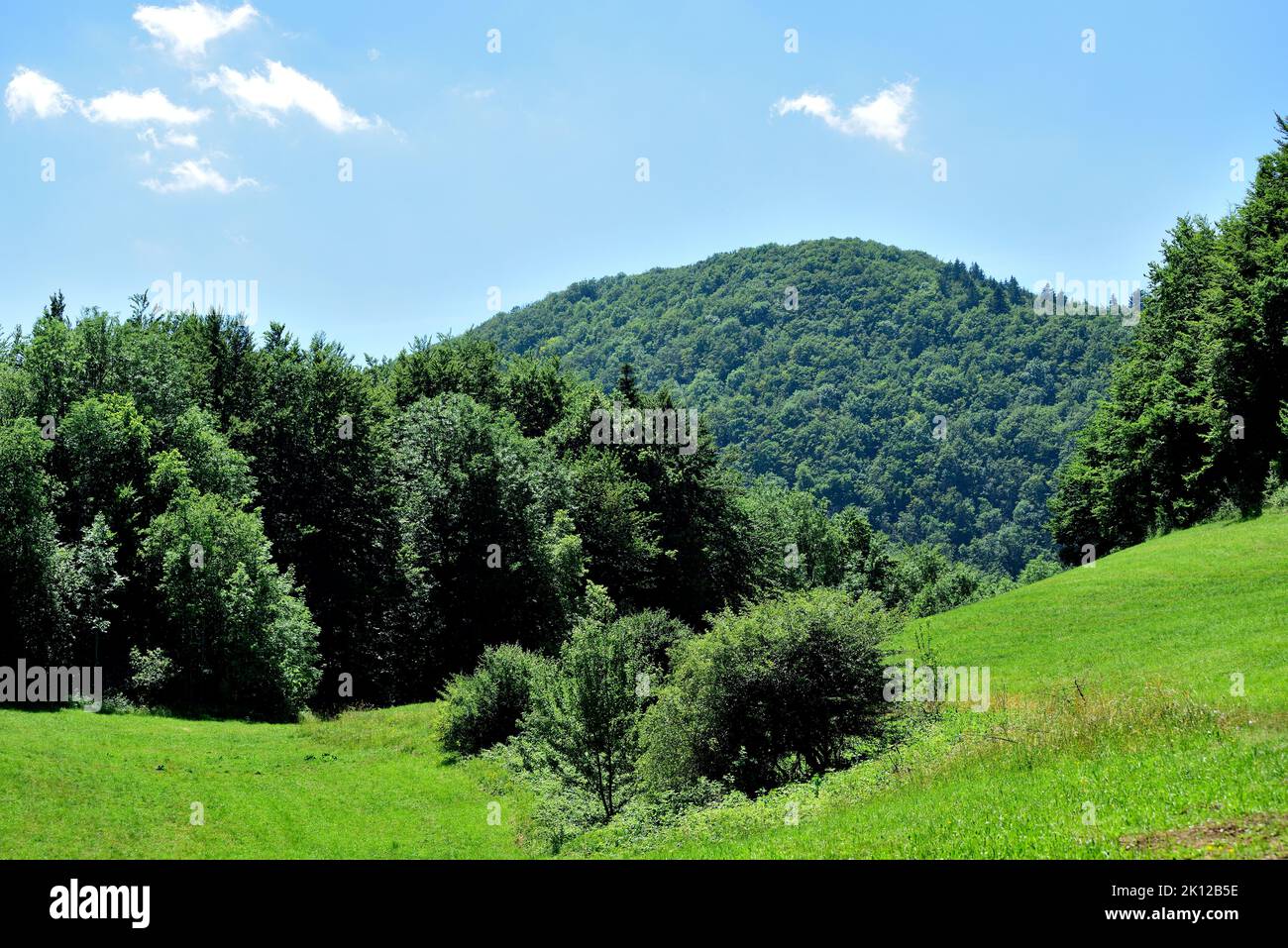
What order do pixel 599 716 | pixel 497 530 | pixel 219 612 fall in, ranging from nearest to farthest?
1. pixel 599 716
2. pixel 219 612
3. pixel 497 530

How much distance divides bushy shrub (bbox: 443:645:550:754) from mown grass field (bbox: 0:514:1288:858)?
137cm

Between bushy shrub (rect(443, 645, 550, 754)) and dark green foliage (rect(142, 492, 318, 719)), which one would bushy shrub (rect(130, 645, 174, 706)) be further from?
A: bushy shrub (rect(443, 645, 550, 754))

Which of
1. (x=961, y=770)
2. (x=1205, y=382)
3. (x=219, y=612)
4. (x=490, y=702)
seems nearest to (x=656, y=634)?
(x=490, y=702)

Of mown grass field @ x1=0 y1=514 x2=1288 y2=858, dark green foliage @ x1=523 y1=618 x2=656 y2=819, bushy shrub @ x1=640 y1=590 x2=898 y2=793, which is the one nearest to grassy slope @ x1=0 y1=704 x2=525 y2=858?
mown grass field @ x1=0 y1=514 x2=1288 y2=858

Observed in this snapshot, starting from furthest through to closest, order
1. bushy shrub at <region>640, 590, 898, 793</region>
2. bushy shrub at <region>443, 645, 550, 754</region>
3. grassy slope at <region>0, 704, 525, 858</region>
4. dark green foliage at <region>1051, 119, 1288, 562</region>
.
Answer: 1. dark green foliage at <region>1051, 119, 1288, 562</region>
2. bushy shrub at <region>443, 645, 550, 754</region>
3. bushy shrub at <region>640, 590, 898, 793</region>
4. grassy slope at <region>0, 704, 525, 858</region>

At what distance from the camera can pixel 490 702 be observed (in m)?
35.9

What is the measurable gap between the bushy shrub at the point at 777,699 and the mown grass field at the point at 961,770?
2.17m

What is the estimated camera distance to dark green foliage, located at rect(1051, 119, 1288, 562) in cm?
4078

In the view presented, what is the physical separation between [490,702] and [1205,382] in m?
37.3

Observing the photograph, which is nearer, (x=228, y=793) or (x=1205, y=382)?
(x=228, y=793)

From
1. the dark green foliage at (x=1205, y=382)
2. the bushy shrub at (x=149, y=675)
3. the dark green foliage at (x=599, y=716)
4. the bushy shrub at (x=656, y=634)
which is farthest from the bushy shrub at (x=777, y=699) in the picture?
the dark green foliage at (x=1205, y=382)

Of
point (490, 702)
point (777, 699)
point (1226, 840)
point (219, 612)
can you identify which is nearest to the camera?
point (1226, 840)

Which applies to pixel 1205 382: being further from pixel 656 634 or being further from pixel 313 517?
pixel 313 517
